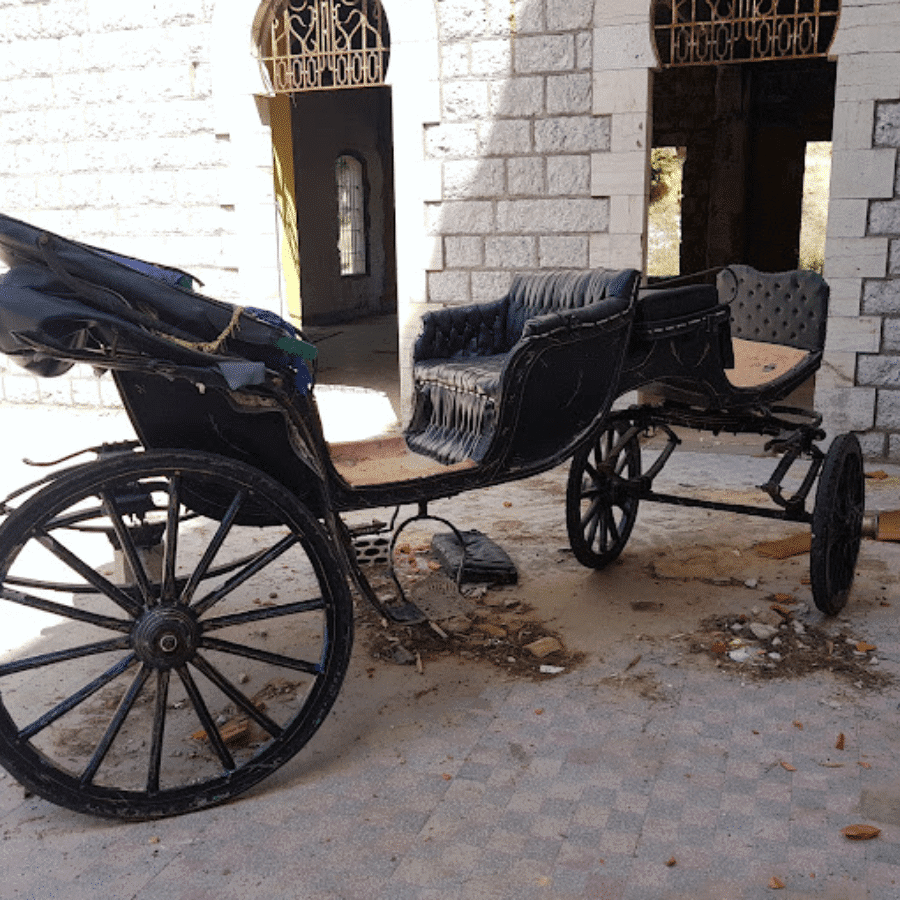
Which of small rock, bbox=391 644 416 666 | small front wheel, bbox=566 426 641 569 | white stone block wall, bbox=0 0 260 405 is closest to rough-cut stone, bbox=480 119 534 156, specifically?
white stone block wall, bbox=0 0 260 405

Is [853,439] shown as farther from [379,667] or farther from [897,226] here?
[897,226]

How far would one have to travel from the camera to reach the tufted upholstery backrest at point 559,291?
393cm

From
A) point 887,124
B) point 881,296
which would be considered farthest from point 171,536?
point 887,124

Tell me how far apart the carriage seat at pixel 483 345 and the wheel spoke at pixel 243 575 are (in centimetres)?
92

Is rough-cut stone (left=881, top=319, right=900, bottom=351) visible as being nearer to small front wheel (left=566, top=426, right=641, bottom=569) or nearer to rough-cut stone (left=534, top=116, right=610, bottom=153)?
rough-cut stone (left=534, top=116, right=610, bottom=153)

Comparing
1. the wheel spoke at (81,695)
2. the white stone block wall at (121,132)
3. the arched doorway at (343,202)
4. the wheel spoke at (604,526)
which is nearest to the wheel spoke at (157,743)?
the wheel spoke at (81,695)

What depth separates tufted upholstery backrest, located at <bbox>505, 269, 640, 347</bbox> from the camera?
12.9 ft

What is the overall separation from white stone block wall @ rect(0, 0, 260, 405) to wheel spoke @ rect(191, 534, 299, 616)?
5.62 meters

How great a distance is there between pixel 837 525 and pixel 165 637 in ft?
8.92

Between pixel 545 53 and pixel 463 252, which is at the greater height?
pixel 545 53

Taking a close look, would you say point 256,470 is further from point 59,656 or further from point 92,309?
point 59,656

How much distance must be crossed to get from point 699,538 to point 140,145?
5886 millimetres

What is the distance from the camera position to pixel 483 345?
4.79m

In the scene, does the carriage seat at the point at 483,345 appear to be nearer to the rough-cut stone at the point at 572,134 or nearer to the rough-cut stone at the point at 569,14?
the rough-cut stone at the point at 572,134
